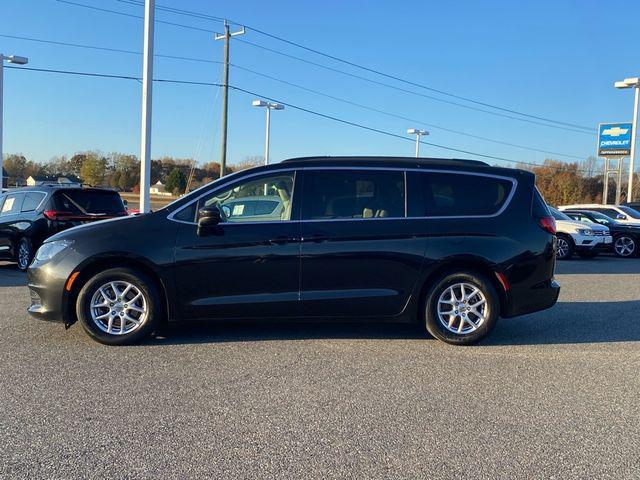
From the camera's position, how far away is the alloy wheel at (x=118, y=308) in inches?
211

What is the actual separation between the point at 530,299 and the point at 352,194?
7.14ft

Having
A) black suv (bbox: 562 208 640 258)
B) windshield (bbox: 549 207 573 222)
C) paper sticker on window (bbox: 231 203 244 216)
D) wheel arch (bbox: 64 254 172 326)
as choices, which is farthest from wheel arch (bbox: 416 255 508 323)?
black suv (bbox: 562 208 640 258)

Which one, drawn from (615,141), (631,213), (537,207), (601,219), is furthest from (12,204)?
(615,141)

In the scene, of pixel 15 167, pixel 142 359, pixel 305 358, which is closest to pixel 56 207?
pixel 142 359

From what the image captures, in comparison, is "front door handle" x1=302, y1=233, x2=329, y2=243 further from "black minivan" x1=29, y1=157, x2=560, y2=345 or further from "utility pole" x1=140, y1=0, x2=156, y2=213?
"utility pole" x1=140, y1=0, x2=156, y2=213

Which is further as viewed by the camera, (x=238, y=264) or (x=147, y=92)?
(x=147, y=92)

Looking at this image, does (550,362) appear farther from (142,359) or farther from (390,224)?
(142,359)

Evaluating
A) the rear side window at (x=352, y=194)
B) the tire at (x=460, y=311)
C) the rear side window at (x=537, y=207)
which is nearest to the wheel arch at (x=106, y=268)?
the rear side window at (x=352, y=194)

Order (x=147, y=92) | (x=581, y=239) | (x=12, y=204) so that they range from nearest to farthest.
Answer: (x=12, y=204), (x=147, y=92), (x=581, y=239)

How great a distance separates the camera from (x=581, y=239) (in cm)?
1596

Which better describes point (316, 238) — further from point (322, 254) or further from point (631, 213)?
point (631, 213)

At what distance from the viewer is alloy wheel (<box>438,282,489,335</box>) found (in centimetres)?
566

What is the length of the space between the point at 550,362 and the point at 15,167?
264 ft

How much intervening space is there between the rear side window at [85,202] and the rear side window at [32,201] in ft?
1.20
